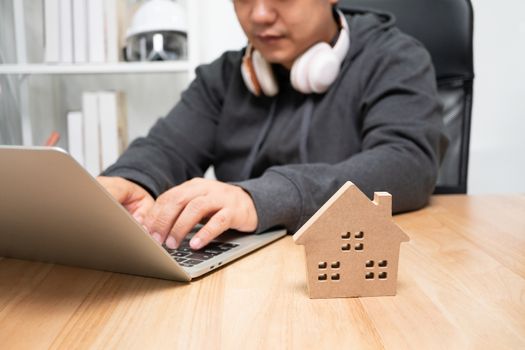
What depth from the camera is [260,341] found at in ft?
1.32

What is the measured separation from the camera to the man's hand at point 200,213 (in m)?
0.66

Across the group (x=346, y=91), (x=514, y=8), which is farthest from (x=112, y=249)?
(x=514, y=8)

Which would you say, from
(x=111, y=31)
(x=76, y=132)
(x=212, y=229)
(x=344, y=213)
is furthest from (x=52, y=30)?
(x=344, y=213)

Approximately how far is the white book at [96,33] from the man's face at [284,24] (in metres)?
0.74

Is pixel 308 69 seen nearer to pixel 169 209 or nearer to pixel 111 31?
pixel 169 209

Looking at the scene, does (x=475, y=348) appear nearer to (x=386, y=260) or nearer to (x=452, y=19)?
(x=386, y=260)

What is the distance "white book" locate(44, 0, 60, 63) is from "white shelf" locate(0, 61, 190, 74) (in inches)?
1.3

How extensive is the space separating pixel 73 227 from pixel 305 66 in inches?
26.3

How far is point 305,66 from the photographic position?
3.45 ft

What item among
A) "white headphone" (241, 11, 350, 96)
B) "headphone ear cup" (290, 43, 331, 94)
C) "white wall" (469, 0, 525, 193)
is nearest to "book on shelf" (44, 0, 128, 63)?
"white headphone" (241, 11, 350, 96)

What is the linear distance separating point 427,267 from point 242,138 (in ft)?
2.27

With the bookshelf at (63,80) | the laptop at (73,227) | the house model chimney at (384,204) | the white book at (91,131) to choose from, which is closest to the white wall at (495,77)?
the bookshelf at (63,80)

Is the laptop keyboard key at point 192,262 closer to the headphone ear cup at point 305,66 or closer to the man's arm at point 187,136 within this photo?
the man's arm at point 187,136

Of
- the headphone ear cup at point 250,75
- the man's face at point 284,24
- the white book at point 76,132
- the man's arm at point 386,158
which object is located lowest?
the white book at point 76,132
